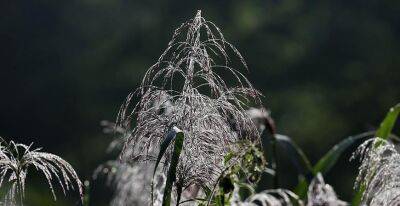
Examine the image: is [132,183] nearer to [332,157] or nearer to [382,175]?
[332,157]

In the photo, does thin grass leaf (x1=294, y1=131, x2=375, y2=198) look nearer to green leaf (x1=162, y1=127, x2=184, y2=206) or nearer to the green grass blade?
the green grass blade

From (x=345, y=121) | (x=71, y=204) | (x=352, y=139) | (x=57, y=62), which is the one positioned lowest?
(x=352, y=139)

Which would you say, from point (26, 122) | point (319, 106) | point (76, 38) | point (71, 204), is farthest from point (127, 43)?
point (71, 204)

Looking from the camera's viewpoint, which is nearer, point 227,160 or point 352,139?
point 227,160

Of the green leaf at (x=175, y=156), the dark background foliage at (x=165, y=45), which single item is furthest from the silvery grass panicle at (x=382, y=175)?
the dark background foliage at (x=165, y=45)

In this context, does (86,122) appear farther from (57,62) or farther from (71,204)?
(71,204)

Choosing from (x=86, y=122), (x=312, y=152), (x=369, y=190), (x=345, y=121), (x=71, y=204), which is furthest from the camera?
(x=86, y=122)

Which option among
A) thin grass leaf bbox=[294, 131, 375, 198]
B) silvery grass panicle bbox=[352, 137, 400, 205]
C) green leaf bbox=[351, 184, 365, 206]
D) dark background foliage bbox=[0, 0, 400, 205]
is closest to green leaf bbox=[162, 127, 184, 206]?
silvery grass panicle bbox=[352, 137, 400, 205]

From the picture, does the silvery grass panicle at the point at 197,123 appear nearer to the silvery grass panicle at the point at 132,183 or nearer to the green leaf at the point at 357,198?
the green leaf at the point at 357,198

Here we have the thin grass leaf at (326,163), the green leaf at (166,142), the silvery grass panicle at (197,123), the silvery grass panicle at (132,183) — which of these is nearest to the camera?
the green leaf at (166,142)

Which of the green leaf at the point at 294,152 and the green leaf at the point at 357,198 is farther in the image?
the green leaf at the point at 294,152
